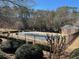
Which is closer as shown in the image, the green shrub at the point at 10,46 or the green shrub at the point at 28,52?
the green shrub at the point at 28,52

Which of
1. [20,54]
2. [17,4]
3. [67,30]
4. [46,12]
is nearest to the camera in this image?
[17,4]

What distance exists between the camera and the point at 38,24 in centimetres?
6209

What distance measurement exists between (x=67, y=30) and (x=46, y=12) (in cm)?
1525

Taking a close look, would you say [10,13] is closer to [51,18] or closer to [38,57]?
[38,57]

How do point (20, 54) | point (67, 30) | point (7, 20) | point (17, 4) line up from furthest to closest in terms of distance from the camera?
point (67, 30), point (20, 54), point (7, 20), point (17, 4)

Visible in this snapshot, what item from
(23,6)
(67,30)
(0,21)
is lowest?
(67,30)

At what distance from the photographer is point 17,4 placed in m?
14.2

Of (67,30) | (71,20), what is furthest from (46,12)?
(67,30)

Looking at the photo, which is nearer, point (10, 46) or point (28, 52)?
point (28, 52)

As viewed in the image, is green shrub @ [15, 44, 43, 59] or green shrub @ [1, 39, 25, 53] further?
green shrub @ [1, 39, 25, 53]

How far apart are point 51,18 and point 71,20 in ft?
19.7

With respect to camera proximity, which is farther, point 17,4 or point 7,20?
point 7,20

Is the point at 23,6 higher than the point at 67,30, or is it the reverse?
the point at 23,6

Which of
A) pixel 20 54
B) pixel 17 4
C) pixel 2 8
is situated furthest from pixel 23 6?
pixel 20 54
